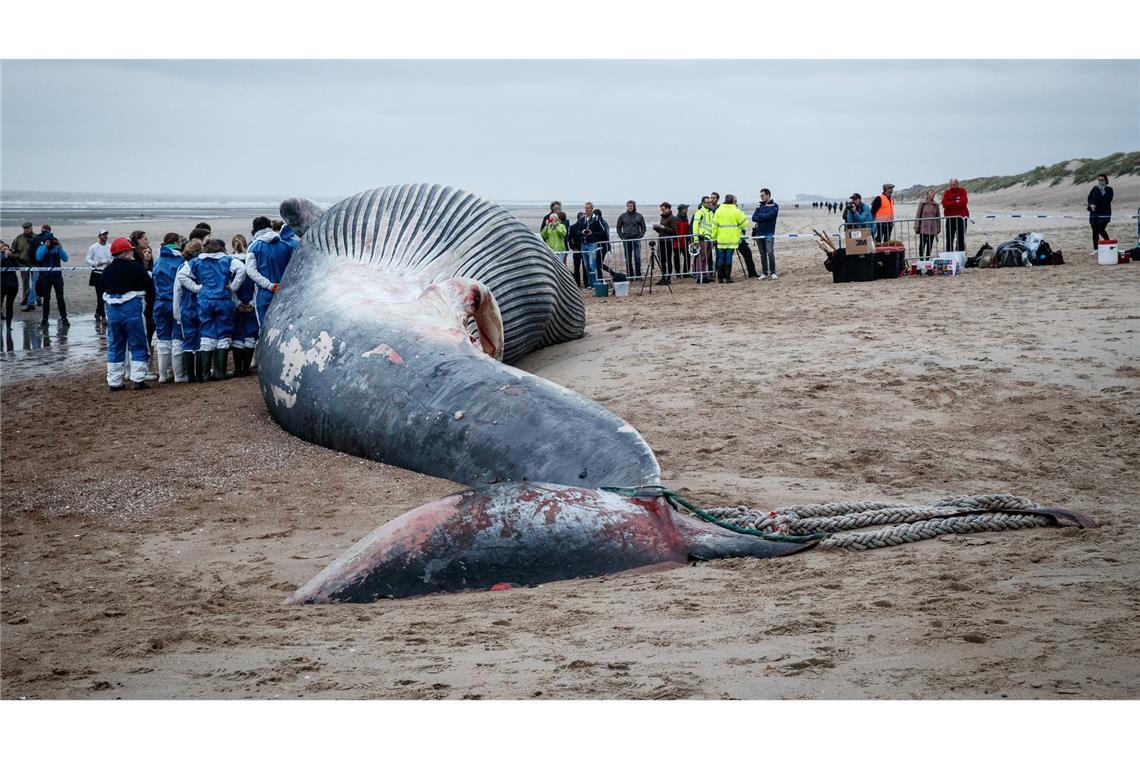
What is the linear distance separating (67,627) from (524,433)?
8.16ft

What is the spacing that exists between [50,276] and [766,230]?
13.8 m

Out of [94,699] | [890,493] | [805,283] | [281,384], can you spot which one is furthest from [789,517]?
[805,283]

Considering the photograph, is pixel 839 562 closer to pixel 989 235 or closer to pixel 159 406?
pixel 159 406

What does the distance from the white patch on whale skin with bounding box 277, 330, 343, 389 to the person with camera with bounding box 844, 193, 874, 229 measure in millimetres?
14270

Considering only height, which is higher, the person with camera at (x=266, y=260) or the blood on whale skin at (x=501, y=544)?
the person with camera at (x=266, y=260)

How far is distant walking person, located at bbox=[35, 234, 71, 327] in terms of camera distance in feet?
64.3

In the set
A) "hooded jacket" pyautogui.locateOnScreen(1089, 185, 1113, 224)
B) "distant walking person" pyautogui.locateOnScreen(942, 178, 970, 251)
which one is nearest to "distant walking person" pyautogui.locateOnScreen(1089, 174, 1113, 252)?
"hooded jacket" pyautogui.locateOnScreen(1089, 185, 1113, 224)

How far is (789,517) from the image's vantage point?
5645 mm

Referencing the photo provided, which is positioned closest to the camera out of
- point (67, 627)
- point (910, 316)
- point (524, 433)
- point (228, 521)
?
point (67, 627)

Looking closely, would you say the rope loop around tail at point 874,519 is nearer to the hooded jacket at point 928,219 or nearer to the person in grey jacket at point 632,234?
the hooded jacket at point 928,219

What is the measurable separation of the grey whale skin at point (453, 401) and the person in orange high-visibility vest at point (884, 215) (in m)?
10.1

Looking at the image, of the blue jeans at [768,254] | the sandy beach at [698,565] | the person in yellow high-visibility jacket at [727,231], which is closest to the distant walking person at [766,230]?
the blue jeans at [768,254]

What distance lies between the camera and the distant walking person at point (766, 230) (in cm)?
2036

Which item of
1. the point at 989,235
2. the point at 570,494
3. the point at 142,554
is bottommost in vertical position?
the point at 142,554
